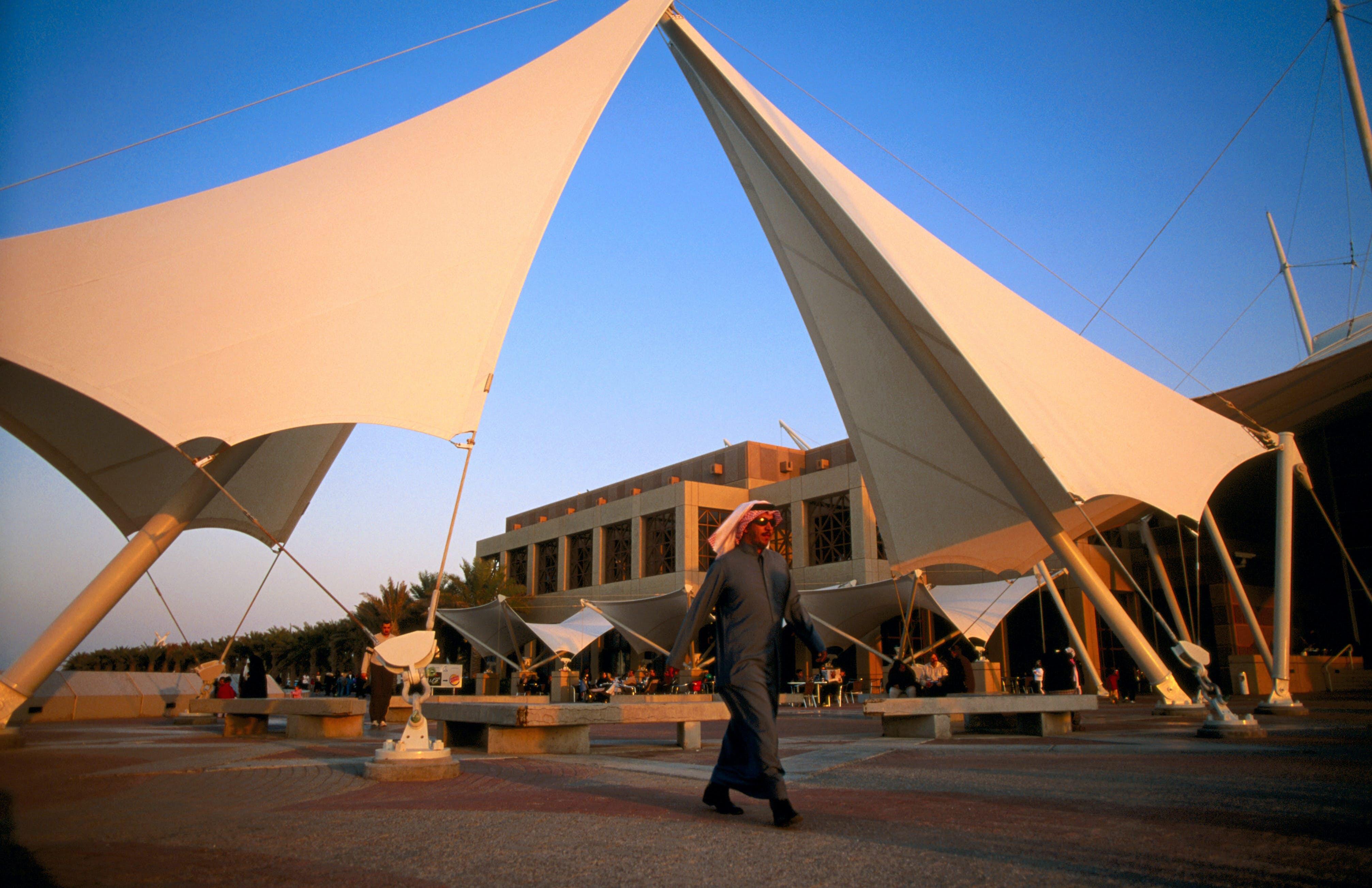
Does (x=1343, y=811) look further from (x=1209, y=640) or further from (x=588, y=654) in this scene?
(x=588, y=654)

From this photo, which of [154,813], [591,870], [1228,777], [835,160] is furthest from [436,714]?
[835,160]

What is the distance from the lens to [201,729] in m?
12.0

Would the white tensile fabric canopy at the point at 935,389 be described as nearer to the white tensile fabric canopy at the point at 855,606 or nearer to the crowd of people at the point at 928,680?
the crowd of people at the point at 928,680

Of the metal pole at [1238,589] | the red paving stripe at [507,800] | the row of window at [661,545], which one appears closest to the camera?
the red paving stripe at [507,800]

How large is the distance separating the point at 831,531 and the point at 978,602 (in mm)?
14621

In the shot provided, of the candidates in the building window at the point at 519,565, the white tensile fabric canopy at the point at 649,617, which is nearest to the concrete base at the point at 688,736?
the white tensile fabric canopy at the point at 649,617

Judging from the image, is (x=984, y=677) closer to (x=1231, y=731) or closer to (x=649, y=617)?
(x=1231, y=731)

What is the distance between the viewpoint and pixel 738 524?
4.34 meters

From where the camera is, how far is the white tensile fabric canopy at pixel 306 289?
6.34 m

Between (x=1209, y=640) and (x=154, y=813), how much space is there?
110 feet

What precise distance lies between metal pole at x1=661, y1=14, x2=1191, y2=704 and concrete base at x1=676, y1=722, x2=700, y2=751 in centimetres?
545

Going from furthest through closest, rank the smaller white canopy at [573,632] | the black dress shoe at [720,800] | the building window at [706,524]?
the building window at [706,524]
the smaller white canopy at [573,632]
the black dress shoe at [720,800]

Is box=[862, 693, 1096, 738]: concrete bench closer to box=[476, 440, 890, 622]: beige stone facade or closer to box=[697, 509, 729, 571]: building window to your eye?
box=[476, 440, 890, 622]: beige stone facade

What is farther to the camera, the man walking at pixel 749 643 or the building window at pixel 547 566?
the building window at pixel 547 566
